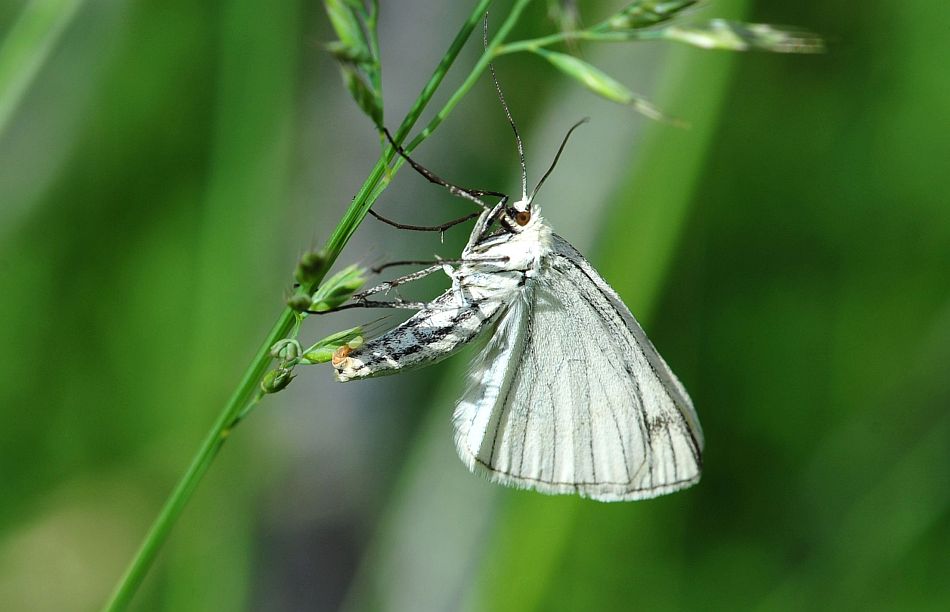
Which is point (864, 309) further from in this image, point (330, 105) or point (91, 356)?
point (91, 356)

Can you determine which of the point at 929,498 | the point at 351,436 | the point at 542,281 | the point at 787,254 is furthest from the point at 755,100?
the point at 351,436

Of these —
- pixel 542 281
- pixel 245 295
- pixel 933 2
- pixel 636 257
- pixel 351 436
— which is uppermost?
pixel 933 2

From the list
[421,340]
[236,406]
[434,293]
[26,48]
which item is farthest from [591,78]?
[434,293]

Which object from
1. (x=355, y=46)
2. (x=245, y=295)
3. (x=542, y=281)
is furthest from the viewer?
(x=245, y=295)

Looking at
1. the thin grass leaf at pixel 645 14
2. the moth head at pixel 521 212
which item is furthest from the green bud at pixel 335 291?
the moth head at pixel 521 212

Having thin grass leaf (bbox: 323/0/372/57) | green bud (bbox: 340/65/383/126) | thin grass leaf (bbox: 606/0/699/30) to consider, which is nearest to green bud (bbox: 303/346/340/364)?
green bud (bbox: 340/65/383/126)

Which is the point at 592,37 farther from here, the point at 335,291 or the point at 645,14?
the point at 335,291

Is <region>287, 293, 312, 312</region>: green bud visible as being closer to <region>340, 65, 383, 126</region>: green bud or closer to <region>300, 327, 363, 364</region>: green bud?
<region>300, 327, 363, 364</region>: green bud
